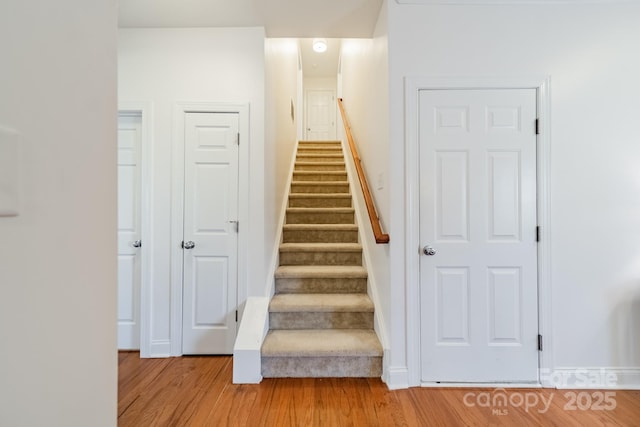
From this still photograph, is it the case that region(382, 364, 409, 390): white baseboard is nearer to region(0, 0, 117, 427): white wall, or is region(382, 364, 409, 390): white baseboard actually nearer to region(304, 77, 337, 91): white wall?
region(0, 0, 117, 427): white wall

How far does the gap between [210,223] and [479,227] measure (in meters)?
2.04

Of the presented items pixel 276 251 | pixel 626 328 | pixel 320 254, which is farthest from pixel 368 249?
pixel 626 328

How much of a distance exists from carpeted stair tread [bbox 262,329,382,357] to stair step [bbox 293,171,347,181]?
225 centimetres

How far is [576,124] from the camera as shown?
1.96m

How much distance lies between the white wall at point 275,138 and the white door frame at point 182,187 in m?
0.18

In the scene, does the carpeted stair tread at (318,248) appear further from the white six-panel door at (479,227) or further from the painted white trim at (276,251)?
the white six-panel door at (479,227)

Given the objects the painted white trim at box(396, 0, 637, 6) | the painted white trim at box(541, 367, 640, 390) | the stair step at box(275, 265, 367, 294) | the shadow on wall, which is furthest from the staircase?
the painted white trim at box(396, 0, 637, 6)

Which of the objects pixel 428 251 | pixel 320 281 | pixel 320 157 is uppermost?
pixel 320 157

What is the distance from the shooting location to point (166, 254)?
2354mm

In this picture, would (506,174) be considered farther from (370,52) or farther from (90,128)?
(90,128)

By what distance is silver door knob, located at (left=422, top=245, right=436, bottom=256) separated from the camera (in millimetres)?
1930

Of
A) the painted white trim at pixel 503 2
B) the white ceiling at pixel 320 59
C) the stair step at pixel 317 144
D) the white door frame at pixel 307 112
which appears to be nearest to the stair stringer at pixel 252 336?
the painted white trim at pixel 503 2

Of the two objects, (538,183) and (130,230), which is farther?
(130,230)

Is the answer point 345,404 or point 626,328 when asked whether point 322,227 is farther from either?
point 626,328
